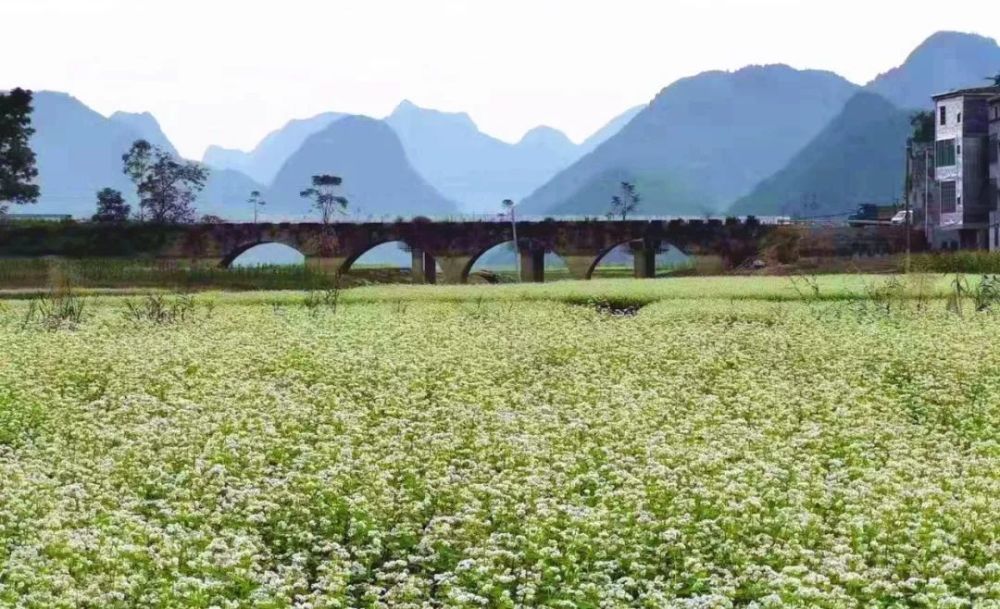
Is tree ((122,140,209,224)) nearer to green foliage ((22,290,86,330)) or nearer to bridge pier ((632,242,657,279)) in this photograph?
bridge pier ((632,242,657,279))

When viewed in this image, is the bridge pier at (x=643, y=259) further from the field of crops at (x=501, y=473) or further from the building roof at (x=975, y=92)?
the field of crops at (x=501, y=473)

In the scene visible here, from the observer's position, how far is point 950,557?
38.2ft

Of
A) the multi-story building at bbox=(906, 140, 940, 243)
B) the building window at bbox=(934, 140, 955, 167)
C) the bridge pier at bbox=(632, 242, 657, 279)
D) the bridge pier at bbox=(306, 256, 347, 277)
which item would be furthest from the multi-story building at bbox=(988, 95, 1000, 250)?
the bridge pier at bbox=(306, 256, 347, 277)

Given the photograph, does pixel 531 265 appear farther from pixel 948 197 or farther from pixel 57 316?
pixel 57 316

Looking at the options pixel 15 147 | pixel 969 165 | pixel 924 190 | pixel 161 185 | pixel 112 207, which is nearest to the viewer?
pixel 969 165

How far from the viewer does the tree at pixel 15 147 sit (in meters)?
95.3

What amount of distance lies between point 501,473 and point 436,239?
80.8m

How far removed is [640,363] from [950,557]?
46.5 feet

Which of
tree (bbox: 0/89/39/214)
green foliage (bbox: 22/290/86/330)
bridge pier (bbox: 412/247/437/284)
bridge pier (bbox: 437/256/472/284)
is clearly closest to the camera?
green foliage (bbox: 22/290/86/330)

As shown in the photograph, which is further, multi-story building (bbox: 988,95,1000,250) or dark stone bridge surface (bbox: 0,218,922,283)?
dark stone bridge surface (bbox: 0,218,922,283)

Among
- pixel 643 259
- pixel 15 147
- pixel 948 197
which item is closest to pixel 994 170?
pixel 948 197

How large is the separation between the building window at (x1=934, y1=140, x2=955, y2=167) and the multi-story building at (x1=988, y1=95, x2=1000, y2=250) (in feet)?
7.77

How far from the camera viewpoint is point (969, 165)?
8088 centimetres

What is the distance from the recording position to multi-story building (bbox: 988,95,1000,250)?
256 ft
